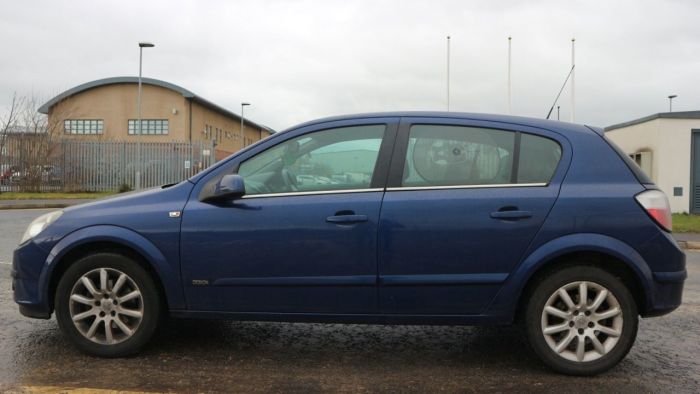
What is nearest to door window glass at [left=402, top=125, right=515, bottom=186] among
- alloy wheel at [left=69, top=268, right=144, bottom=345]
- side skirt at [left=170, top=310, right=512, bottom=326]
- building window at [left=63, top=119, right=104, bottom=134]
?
side skirt at [left=170, top=310, right=512, bottom=326]

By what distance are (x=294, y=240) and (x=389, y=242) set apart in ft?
1.96

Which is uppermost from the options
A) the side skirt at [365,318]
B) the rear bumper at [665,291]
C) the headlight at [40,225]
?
the headlight at [40,225]

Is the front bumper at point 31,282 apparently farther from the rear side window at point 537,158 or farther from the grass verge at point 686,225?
the grass verge at point 686,225

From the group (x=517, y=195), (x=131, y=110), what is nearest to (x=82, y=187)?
(x=131, y=110)

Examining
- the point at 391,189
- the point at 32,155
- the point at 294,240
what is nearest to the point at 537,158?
the point at 391,189

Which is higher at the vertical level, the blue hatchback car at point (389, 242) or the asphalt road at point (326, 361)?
the blue hatchback car at point (389, 242)

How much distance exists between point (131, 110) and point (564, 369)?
147ft

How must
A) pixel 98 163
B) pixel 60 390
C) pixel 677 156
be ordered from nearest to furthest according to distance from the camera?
pixel 60 390 → pixel 677 156 → pixel 98 163

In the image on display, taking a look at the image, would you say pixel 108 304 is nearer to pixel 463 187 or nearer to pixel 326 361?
pixel 326 361

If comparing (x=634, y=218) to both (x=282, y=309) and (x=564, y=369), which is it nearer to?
(x=564, y=369)

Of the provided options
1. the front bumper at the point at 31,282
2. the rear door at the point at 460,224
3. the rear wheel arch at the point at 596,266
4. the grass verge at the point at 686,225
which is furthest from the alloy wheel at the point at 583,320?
the grass verge at the point at 686,225

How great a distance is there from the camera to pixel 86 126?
4488 centimetres

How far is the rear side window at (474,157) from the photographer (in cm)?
378

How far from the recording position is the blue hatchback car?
3627 millimetres
